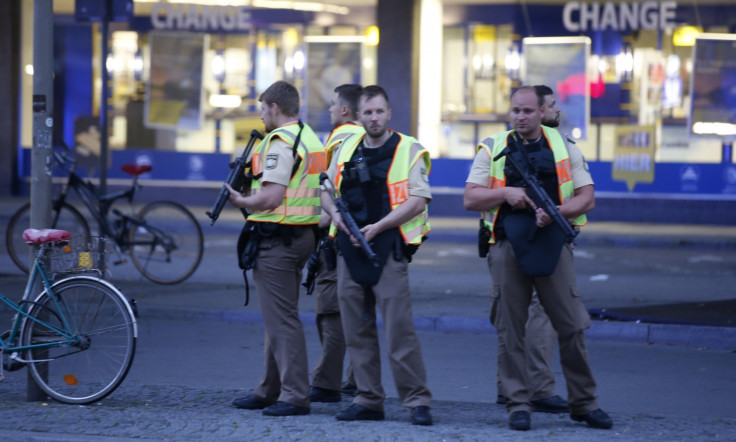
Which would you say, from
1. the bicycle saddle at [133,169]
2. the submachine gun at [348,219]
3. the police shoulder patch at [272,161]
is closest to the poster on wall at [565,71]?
the bicycle saddle at [133,169]

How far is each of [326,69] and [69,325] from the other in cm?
1598

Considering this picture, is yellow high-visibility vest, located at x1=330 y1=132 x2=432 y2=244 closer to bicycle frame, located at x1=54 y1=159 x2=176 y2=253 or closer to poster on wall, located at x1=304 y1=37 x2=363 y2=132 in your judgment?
bicycle frame, located at x1=54 y1=159 x2=176 y2=253

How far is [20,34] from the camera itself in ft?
75.8

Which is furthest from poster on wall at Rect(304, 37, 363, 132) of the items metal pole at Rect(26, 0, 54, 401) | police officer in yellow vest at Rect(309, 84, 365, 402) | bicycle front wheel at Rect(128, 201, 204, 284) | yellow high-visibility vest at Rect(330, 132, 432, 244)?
yellow high-visibility vest at Rect(330, 132, 432, 244)

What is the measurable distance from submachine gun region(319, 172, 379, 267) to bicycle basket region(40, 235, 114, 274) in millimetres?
1479

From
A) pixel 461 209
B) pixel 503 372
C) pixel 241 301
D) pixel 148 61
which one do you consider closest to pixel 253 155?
pixel 503 372

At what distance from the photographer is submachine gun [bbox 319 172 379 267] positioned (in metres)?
5.84

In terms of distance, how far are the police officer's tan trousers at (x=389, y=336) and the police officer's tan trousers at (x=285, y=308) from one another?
0.34 m

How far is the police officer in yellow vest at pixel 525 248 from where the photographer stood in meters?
5.89

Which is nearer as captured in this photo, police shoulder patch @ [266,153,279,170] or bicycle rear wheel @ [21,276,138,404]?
police shoulder patch @ [266,153,279,170]

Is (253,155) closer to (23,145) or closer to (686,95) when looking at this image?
(686,95)

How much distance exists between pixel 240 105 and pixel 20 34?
15.8 feet

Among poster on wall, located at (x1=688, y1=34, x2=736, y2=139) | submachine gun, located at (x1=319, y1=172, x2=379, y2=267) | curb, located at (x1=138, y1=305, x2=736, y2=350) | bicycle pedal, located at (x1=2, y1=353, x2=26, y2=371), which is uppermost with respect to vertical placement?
poster on wall, located at (x1=688, y1=34, x2=736, y2=139)

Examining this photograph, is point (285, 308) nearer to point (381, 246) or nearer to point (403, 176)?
point (381, 246)
